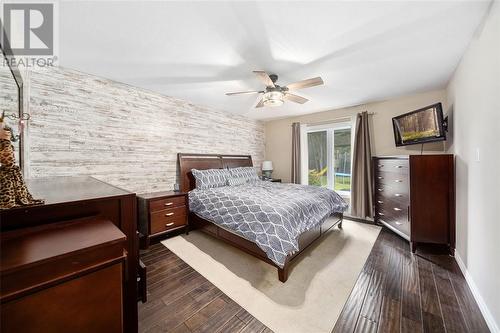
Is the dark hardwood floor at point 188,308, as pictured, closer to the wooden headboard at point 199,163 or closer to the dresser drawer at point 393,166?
the wooden headboard at point 199,163

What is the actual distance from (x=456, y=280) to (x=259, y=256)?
6.84ft

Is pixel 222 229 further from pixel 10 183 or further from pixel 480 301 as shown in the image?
pixel 480 301

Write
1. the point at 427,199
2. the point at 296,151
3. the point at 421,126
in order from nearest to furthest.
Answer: the point at 427,199 → the point at 421,126 → the point at 296,151

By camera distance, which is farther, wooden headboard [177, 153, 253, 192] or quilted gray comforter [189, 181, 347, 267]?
wooden headboard [177, 153, 253, 192]

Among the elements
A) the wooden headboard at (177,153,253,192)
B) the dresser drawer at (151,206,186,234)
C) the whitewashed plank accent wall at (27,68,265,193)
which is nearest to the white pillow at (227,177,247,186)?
the wooden headboard at (177,153,253,192)

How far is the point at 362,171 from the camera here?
12.7 feet

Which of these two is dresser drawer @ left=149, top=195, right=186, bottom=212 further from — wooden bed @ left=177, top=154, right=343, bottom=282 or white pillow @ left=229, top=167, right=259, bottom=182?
white pillow @ left=229, top=167, right=259, bottom=182

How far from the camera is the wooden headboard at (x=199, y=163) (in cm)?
363

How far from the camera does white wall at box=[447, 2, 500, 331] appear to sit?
146 cm

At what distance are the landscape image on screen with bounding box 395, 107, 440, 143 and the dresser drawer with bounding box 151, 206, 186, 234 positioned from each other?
3903 mm

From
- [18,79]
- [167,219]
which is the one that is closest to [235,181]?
[167,219]

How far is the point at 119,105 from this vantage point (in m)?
2.91

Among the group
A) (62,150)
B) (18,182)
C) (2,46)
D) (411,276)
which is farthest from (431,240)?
(62,150)

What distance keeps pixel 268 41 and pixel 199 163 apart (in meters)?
2.66
